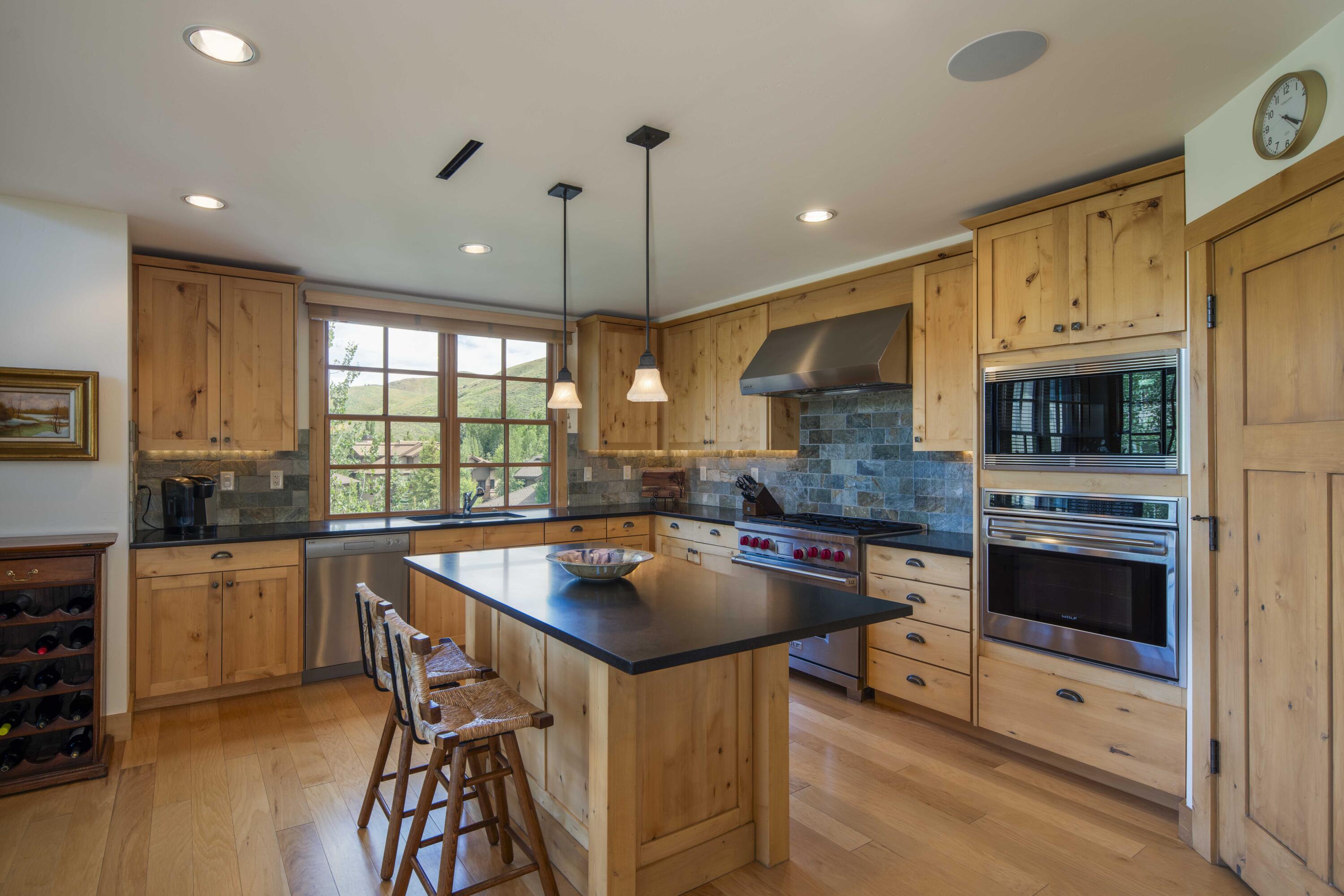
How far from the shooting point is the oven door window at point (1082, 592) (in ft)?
8.34

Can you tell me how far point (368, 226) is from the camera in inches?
133

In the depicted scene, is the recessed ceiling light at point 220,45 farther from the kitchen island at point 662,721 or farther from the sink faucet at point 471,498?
the sink faucet at point 471,498

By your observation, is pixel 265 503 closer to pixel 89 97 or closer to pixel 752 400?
pixel 89 97

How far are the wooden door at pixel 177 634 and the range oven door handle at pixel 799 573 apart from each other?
2.92m

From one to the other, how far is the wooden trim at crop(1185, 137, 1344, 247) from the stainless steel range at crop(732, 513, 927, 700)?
1890 millimetres

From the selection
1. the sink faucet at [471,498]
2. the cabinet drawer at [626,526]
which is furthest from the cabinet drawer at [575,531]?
the sink faucet at [471,498]

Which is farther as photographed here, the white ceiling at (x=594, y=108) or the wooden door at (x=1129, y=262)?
the wooden door at (x=1129, y=262)

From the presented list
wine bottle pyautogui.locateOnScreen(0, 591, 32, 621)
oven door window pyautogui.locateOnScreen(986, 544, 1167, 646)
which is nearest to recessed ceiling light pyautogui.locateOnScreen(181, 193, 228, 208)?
wine bottle pyautogui.locateOnScreen(0, 591, 32, 621)

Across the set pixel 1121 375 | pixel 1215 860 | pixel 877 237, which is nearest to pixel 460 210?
pixel 877 237

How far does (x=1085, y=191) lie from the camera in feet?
8.91

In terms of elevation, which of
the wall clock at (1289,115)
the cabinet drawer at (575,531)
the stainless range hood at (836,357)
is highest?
the wall clock at (1289,115)

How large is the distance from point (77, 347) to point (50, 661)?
140 cm

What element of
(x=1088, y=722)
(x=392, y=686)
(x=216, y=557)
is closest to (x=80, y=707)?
(x=216, y=557)

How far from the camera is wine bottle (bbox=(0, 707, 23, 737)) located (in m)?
2.74
